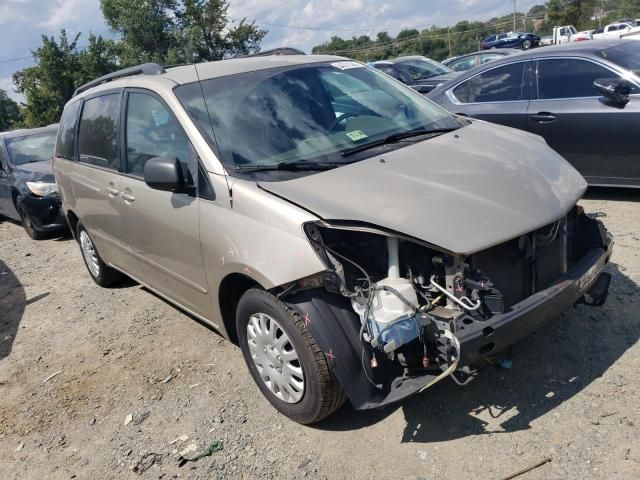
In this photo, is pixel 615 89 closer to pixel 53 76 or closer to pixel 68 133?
pixel 68 133

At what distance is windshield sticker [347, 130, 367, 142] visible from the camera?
354cm

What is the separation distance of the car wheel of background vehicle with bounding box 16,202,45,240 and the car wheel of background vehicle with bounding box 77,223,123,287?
328cm

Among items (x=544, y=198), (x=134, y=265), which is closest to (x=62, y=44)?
(x=134, y=265)

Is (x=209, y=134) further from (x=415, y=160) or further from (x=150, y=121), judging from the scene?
(x=415, y=160)

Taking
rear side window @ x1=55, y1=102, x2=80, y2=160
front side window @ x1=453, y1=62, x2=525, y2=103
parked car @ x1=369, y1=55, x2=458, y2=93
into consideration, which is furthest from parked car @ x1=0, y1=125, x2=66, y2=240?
parked car @ x1=369, y1=55, x2=458, y2=93

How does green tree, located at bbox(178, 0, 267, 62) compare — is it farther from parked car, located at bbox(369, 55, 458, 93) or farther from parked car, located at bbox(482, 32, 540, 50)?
parked car, located at bbox(369, 55, 458, 93)

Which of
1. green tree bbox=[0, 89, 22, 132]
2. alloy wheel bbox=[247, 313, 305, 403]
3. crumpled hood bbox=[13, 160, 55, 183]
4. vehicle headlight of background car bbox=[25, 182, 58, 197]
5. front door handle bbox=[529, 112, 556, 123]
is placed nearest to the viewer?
alloy wheel bbox=[247, 313, 305, 403]

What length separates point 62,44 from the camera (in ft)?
124

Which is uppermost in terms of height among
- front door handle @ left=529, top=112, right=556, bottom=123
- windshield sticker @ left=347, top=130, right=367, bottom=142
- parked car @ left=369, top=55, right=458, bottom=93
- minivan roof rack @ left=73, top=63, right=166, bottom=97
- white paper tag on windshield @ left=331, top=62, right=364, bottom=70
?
minivan roof rack @ left=73, top=63, right=166, bottom=97

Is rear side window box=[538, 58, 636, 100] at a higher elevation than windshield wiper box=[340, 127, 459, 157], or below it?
below

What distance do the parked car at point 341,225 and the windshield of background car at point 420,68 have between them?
369 inches

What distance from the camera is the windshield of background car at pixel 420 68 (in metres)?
13.1

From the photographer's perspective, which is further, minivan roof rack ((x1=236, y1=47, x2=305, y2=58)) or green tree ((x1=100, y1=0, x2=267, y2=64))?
green tree ((x1=100, y1=0, x2=267, y2=64))

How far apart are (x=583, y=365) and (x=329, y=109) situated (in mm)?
2191
